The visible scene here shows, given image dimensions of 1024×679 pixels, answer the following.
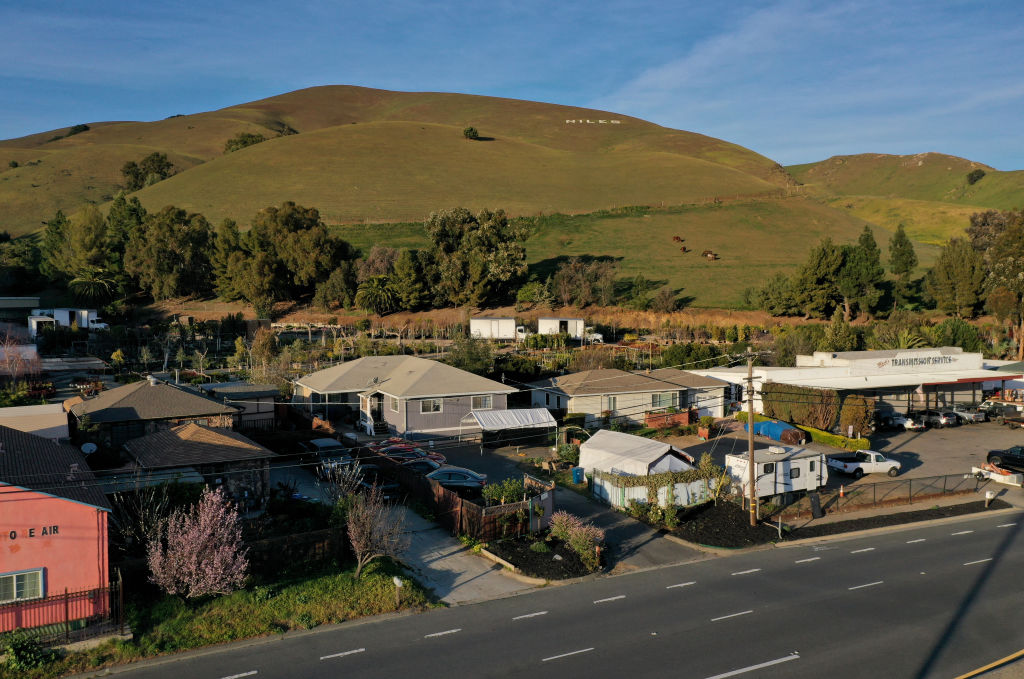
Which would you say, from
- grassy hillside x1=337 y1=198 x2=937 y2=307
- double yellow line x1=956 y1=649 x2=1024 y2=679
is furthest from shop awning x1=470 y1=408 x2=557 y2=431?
grassy hillside x1=337 y1=198 x2=937 y2=307

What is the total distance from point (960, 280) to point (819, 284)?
15.3 metres

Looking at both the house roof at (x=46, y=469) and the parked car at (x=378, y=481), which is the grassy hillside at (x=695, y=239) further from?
the house roof at (x=46, y=469)

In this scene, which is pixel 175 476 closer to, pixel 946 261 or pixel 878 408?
pixel 878 408

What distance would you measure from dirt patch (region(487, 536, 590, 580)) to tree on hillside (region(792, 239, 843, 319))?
68.1 meters

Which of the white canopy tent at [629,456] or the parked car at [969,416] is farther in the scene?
the parked car at [969,416]

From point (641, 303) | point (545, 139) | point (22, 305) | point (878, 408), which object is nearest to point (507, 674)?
point (878, 408)

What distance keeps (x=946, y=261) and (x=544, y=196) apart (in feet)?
229

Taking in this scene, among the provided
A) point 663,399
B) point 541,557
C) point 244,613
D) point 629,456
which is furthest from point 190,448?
point 663,399

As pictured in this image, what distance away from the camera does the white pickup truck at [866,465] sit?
107 ft

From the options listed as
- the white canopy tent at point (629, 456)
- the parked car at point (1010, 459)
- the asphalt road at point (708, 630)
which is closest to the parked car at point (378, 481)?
the white canopy tent at point (629, 456)

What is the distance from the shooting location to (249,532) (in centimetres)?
2070

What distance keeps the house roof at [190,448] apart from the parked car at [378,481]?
394cm

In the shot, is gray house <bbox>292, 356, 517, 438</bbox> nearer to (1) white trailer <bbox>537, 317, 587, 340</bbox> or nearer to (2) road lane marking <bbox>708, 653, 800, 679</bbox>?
(2) road lane marking <bbox>708, 653, 800, 679</bbox>

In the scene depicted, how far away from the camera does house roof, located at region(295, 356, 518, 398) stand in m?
37.9
